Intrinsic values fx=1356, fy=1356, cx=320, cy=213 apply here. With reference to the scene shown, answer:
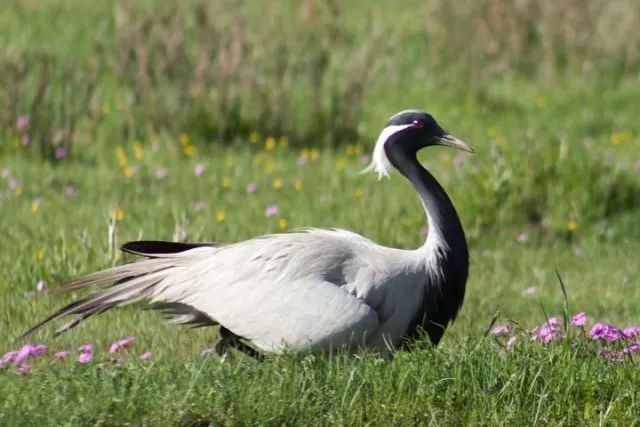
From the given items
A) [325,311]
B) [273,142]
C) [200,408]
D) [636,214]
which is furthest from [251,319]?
[273,142]

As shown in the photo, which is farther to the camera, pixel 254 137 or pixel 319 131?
pixel 319 131

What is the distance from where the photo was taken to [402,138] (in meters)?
6.41

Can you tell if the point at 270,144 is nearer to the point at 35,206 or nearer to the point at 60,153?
the point at 60,153

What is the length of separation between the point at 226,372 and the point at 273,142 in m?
6.00

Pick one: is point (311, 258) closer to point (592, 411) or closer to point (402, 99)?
point (592, 411)

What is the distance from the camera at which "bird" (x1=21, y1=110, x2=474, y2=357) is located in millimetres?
5641

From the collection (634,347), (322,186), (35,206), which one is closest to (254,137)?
(322,186)

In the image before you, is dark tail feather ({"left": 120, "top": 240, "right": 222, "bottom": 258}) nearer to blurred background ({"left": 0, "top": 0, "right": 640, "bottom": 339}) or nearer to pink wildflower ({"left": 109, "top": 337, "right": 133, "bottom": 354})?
pink wildflower ({"left": 109, "top": 337, "right": 133, "bottom": 354})

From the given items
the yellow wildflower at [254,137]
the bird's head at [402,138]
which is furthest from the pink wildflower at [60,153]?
the bird's head at [402,138]

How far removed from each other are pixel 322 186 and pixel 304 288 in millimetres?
4375

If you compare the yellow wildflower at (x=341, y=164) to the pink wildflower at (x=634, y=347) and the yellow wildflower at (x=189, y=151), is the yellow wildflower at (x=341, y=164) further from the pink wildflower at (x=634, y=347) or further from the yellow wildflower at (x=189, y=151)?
the pink wildflower at (x=634, y=347)

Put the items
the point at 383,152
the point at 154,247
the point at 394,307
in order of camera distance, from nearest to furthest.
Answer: the point at 394,307 < the point at 154,247 < the point at 383,152

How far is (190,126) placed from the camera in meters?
11.3

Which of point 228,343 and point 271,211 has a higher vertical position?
point 271,211
